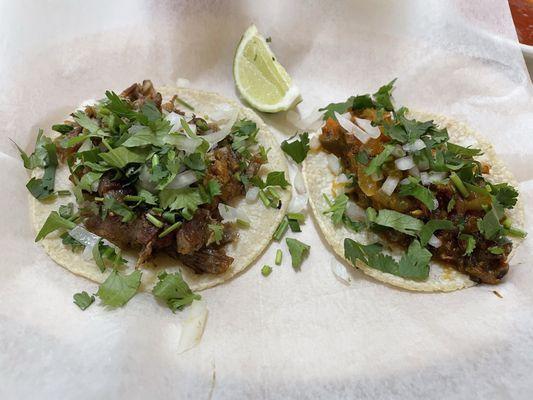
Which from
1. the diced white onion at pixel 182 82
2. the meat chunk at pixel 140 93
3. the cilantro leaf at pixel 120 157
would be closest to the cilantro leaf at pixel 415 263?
the cilantro leaf at pixel 120 157

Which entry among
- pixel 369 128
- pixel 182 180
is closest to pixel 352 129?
pixel 369 128

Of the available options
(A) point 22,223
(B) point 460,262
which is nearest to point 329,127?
(B) point 460,262

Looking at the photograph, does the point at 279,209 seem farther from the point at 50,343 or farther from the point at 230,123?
the point at 50,343

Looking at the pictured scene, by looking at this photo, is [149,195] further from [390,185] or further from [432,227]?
[432,227]

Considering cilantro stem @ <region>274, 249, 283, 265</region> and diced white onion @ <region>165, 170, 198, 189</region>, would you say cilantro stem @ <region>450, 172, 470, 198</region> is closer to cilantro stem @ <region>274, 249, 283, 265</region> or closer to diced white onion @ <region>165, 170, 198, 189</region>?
cilantro stem @ <region>274, 249, 283, 265</region>

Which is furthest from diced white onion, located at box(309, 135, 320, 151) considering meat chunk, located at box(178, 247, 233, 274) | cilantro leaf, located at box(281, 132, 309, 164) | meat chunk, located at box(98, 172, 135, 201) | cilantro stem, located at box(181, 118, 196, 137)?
meat chunk, located at box(98, 172, 135, 201)
